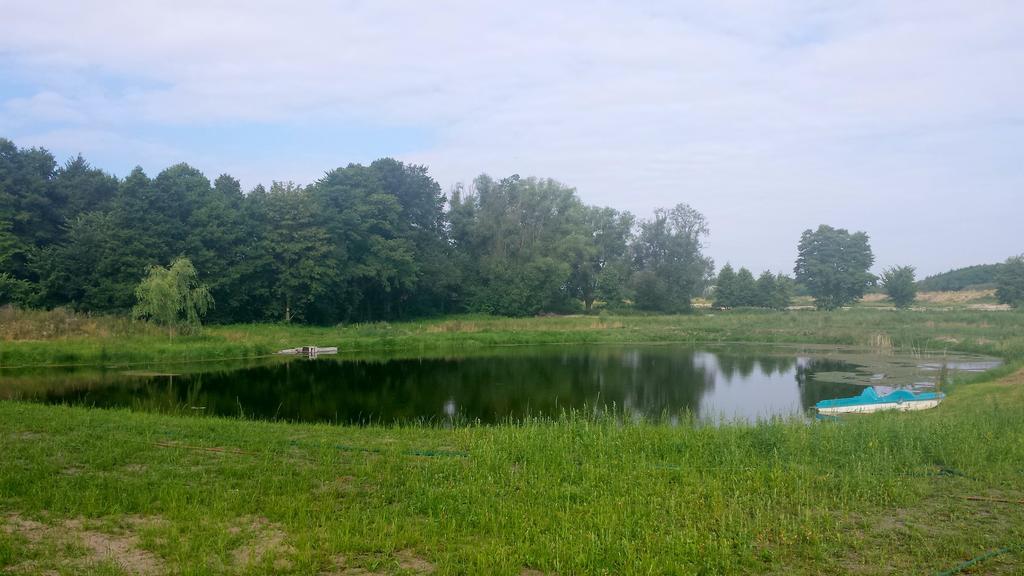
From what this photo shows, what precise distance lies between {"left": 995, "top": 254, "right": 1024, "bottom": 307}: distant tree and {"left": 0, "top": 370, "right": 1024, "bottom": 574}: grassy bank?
6034 centimetres

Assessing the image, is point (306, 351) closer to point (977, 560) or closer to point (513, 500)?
point (513, 500)

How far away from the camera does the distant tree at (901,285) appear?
67.2 metres

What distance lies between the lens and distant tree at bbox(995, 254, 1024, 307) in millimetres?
58781

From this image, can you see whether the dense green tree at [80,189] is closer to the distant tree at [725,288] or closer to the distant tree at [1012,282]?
the distant tree at [725,288]

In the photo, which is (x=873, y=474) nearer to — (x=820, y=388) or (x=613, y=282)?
(x=820, y=388)

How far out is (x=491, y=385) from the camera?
22.2 m

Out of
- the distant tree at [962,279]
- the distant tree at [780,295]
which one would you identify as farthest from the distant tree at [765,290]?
the distant tree at [962,279]

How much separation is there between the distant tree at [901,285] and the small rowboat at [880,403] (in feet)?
188

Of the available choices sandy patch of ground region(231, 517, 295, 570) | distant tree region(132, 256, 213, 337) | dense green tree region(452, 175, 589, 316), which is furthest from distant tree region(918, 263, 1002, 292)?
sandy patch of ground region(231, 517, 295, 570)

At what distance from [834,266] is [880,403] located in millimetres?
58568

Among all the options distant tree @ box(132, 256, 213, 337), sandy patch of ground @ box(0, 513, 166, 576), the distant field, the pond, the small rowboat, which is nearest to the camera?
sandy patch of ground @ box(0, 513, 166, 576)

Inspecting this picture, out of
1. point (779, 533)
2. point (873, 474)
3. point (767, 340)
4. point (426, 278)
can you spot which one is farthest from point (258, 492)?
point (426, 278)

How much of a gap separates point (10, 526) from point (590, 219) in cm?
6542

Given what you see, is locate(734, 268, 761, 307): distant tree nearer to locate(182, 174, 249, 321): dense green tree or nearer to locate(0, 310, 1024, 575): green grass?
locate(182, 174, 249, 321): dense green tree
